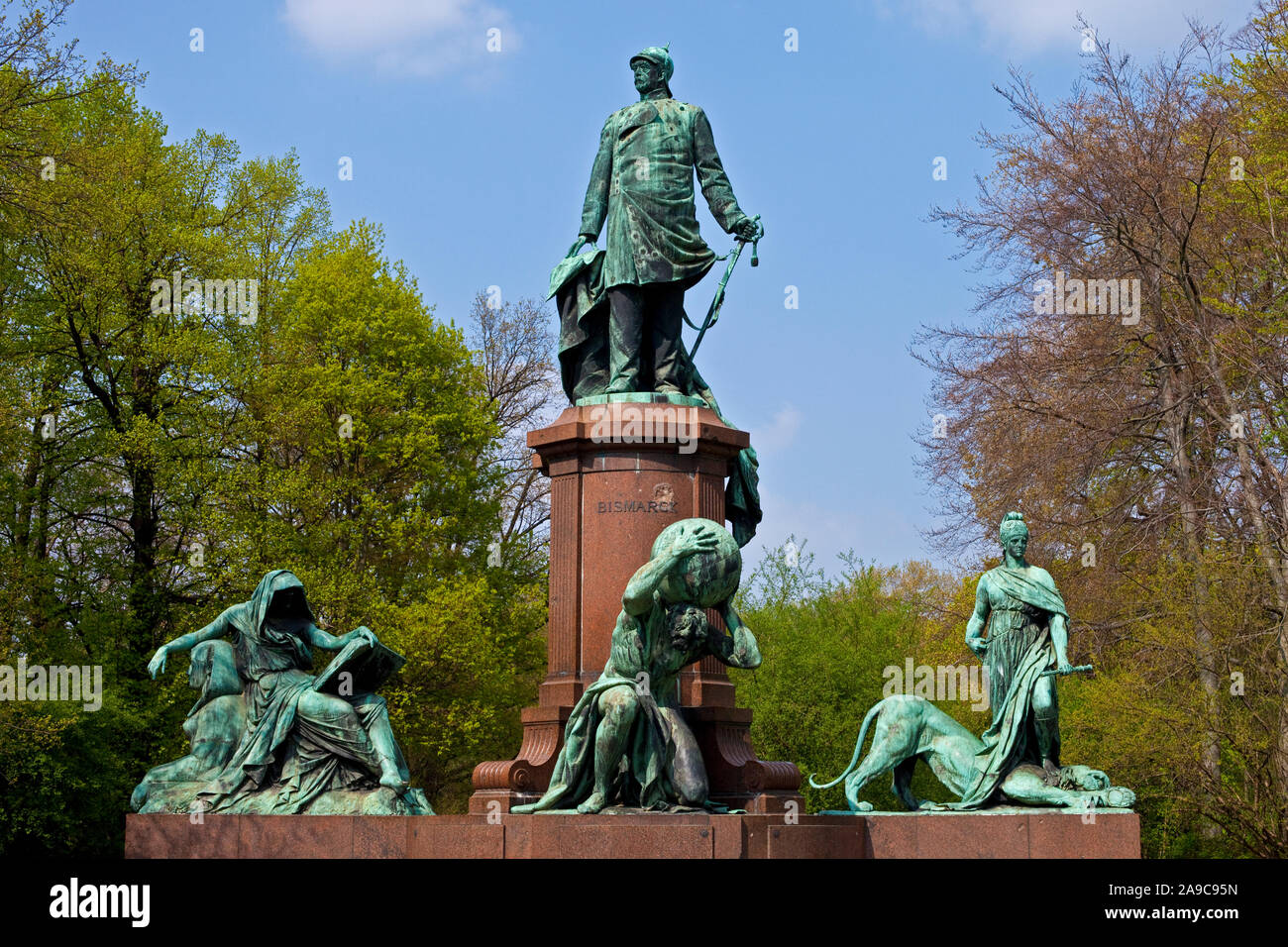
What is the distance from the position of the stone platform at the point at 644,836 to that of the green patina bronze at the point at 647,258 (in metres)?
2.74

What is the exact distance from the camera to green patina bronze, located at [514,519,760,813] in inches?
401

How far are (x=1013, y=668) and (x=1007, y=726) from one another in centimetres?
48

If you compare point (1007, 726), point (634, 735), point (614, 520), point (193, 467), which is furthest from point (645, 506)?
point (193, 467)

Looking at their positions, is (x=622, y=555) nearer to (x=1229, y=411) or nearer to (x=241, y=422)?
(x=1229, y=411)

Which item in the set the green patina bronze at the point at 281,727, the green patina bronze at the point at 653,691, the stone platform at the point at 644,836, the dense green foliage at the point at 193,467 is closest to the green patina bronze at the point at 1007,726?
the stone platform at the point at 644,836

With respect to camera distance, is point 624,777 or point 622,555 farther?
point 622,555

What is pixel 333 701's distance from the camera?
468 inches

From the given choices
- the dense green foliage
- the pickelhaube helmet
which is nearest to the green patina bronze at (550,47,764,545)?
the pickelhaube helmet

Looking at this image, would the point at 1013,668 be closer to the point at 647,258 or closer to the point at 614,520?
the point at 614,520

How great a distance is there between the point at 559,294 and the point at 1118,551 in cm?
1286

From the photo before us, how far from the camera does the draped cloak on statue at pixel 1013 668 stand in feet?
37.2

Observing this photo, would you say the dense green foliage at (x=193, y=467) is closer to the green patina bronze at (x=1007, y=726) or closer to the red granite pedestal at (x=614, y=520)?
the red granite pedestal at (x=614, y=520)

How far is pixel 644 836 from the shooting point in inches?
383
